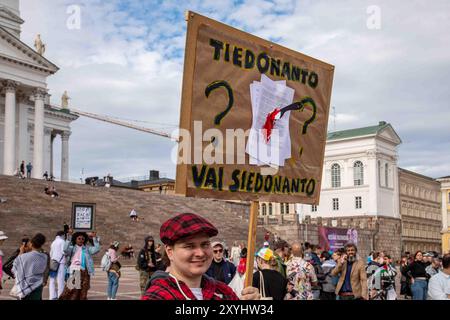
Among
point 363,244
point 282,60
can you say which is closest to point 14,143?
point 363,244

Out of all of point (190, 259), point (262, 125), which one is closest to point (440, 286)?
point (262, 125)

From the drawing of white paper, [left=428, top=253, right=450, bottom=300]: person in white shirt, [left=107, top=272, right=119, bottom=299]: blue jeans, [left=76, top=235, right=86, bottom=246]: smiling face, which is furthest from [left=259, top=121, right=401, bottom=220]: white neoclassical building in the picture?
the drawing of white paper

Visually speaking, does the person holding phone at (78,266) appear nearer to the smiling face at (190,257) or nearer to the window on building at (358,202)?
the smiling face at (190,257)

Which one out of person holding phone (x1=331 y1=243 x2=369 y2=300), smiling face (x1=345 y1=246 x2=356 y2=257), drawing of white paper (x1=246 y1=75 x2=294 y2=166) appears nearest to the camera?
drawing of white paper (x1=246 y1=75 x2=294 y2=166)

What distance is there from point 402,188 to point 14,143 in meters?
50.8

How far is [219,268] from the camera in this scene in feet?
29.1

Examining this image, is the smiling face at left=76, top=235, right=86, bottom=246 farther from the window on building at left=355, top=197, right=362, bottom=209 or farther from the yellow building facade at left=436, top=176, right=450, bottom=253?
the yellow building facade at left=436, top=176, right=450, bottom=253

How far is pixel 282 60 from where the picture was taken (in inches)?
168

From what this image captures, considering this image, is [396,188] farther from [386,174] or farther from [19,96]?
[19,96]

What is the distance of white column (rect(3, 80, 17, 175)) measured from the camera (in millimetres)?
47625

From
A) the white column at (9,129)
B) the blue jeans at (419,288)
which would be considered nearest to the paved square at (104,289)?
the blue jeans at (419,288)

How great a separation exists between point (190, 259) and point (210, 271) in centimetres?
609

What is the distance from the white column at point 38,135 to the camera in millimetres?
49844

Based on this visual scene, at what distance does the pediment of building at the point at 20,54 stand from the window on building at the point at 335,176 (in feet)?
122
